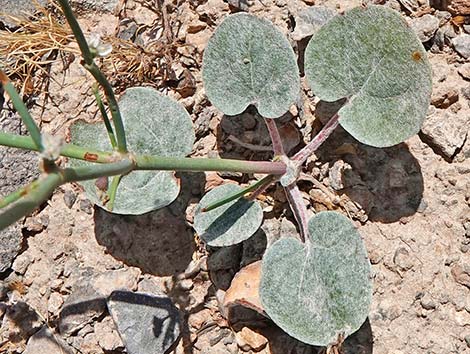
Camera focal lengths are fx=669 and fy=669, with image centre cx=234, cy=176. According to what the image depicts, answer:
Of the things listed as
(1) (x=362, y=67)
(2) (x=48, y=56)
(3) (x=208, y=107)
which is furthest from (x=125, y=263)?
(1) (x=362, y=67)

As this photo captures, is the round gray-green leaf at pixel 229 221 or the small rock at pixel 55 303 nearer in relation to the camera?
the round gray-green leaf at pixel 229 221

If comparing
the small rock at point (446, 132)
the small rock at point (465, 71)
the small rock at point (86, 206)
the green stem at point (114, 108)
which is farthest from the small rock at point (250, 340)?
the small rock at point (465, 71)

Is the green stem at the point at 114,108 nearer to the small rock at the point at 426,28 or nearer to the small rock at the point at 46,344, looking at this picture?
the small rock at the point at 46,344

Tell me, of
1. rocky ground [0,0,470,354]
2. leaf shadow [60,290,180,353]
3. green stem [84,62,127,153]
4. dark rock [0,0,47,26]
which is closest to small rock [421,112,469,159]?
rocky ground [0,0,470,354]

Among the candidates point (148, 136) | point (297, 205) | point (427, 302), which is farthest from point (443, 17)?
point (148, 136)

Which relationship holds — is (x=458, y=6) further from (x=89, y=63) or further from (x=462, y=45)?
(x=89, y=63)
